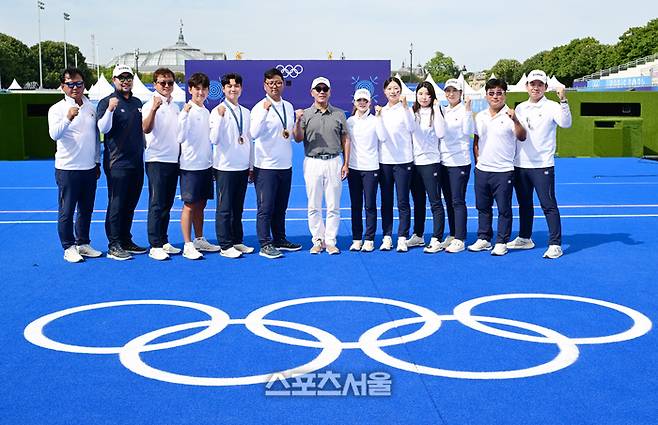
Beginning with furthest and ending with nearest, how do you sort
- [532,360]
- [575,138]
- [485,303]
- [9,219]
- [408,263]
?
1. [575,138]
2. [9,219]
3. [408,263]
4. [485,303]
5. [532,360]

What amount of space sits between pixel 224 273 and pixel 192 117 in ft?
5.91

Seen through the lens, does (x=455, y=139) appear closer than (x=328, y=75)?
Yes

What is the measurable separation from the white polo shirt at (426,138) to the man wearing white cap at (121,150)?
3119 millimetres

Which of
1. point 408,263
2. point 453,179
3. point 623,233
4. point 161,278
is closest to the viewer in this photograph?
point 161,278

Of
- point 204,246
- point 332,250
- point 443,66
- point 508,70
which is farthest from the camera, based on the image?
point 508,70

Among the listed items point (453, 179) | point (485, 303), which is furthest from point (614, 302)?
point (453, 179)

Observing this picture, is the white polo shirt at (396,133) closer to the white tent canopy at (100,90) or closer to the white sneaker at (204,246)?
the white sneaker at (204,246)

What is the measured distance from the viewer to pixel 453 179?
29.1ft

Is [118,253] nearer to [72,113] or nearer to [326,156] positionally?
[72,113]

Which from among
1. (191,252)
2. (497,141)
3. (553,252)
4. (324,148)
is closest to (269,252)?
(191,252)

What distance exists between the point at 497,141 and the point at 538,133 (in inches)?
18.6

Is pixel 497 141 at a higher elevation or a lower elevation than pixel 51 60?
lower

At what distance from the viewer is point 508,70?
126m

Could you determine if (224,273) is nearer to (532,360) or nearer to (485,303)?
(485,303)
